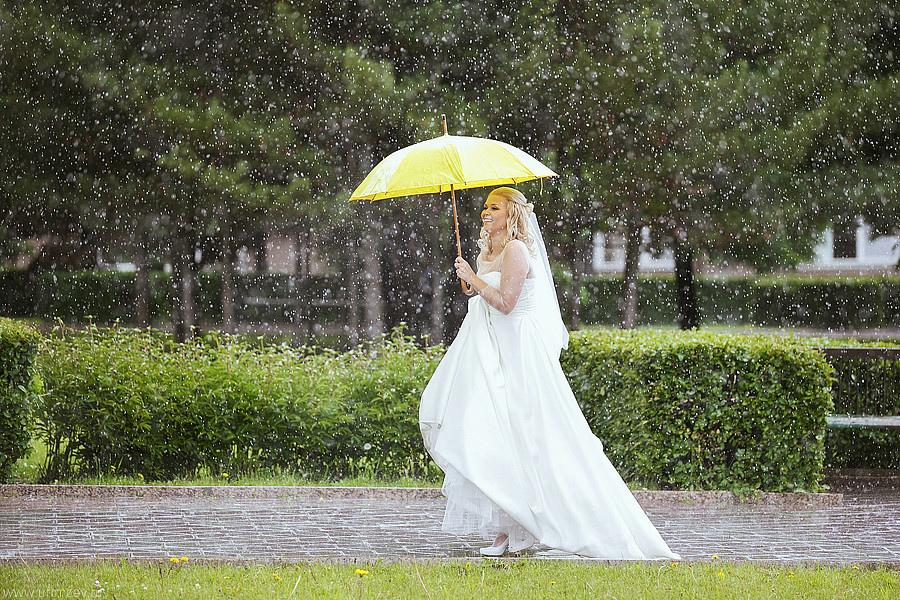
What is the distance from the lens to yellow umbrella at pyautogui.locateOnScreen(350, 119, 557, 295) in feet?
18.0

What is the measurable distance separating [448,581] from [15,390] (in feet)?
14.8

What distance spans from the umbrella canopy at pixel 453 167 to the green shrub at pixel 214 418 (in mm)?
2991

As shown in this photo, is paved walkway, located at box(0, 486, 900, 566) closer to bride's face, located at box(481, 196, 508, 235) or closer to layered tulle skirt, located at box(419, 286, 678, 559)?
layered tulle skirt, located at box(419, 286, 678, 559)

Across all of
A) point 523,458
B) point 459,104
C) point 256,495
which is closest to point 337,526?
point 256,495

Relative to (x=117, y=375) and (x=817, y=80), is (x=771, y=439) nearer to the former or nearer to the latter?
(x=117, y=375)

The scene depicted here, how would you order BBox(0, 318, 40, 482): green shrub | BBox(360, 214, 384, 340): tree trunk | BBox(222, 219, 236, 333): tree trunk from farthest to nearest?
BBox(222, 219, 236, 333): tree trunk → BBox(360, 214, 384, 340): tree trunk → BBox(0, 318, 40, 482): green shrub

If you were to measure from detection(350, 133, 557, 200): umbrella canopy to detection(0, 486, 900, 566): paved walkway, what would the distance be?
208 cm

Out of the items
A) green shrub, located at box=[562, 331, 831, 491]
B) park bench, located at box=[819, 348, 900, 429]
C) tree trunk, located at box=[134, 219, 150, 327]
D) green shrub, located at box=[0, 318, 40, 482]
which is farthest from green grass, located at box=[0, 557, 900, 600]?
tree trunk, located at box=[134, 219, 150, 327]

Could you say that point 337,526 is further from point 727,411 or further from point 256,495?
point 727,411

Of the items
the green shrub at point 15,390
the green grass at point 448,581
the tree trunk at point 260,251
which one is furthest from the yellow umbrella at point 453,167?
the tree trunk at point 260,251

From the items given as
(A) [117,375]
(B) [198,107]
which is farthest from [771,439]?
(B) [198,107]

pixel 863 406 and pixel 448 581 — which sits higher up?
pixel 863 406

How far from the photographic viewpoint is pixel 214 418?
8.09 m

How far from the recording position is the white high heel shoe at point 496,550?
543cm
